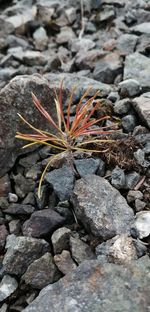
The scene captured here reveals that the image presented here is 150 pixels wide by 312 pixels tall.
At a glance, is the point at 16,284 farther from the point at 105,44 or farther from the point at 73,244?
the point at 105,44

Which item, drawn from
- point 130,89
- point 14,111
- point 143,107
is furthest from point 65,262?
point 130,89

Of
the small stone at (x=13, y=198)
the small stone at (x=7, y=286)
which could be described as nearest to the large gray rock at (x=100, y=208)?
the small stone at (x=13, y=198)

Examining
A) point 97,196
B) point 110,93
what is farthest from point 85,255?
point 110,93

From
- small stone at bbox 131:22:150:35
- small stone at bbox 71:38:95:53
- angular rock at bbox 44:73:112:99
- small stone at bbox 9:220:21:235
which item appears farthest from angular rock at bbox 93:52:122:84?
small stone at bbox 9:220:21:235

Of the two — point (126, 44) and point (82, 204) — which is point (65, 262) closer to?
point (82, 204)

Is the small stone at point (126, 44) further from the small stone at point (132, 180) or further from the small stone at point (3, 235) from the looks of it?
the small stone at point (3, 235)

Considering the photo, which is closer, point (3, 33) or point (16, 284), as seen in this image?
point (16, 284)

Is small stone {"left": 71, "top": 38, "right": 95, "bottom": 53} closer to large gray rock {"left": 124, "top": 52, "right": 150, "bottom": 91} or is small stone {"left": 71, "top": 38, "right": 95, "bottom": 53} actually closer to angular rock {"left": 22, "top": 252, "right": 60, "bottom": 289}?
large gray rock {"left": 124, "top": 52, "right": 150, "bottom": 91}
